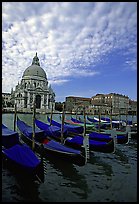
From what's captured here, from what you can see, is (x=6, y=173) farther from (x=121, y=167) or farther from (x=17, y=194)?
(x=121, y=167)

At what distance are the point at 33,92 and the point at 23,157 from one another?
61.4 m

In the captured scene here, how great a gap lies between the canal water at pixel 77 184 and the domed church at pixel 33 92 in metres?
56.9

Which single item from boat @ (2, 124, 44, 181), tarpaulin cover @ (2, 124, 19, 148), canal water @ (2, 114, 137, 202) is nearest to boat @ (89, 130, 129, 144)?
Result: canal water @ (2, 114, 137, 202)

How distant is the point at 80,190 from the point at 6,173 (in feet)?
8.00

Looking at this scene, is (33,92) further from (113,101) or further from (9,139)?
(9,139)

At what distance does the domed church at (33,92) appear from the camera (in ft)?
210

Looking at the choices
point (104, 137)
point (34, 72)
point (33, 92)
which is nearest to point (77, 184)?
point (104, 137)

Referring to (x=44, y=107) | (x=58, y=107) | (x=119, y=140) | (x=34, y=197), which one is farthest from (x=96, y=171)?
(x=58, y=107)

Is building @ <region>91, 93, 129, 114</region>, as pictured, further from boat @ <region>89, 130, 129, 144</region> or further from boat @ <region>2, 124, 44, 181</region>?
boat @ <region>2, 124, 44, 181</region>

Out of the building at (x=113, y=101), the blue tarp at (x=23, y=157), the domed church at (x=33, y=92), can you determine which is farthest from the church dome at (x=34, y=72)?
the blue tarp at (x=23, y=157)

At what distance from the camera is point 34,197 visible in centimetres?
423

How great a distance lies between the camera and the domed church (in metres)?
63.9

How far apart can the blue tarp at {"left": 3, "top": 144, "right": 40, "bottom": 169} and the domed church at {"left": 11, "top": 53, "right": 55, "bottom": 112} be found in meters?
57.6

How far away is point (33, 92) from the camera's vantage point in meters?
64.9
